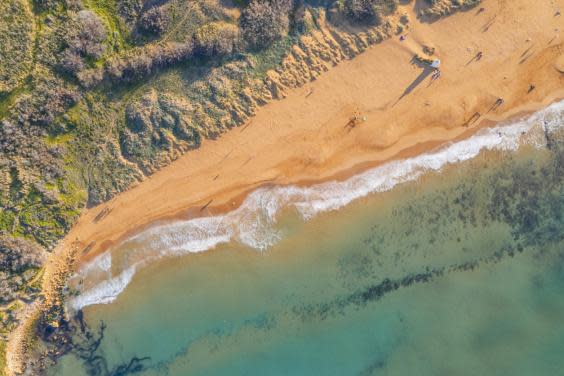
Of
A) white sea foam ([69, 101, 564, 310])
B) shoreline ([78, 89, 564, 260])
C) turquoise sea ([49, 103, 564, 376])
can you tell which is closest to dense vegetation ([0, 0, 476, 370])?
white sea foam ([69, 101, 564, 310])

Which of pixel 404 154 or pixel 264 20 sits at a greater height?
pixel 264 20

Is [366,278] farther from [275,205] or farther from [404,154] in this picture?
[404,154]

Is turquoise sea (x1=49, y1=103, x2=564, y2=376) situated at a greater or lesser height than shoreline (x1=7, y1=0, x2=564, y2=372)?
lesser

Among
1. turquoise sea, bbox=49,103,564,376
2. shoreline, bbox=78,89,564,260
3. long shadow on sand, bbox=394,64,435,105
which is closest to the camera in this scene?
long shadow on sand, bbox=394,64,435,105

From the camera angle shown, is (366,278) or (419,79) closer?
(419,79)

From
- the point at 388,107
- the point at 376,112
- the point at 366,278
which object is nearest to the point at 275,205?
the point at 366,278

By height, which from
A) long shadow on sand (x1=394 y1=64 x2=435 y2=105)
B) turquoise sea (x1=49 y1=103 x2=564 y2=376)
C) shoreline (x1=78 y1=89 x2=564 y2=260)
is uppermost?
long shadow on sand (x1=394 y1=64 x2=435 y2=105)

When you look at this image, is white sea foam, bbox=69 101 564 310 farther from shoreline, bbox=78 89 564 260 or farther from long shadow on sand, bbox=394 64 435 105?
long shadow on sand, bbox=394 64 435 105
